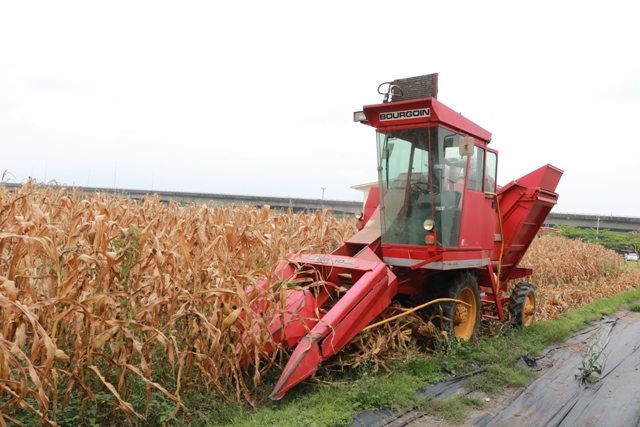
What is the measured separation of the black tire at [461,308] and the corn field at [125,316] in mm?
298

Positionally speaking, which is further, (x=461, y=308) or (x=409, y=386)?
(x=461, y=308)

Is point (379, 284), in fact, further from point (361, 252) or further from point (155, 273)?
point (155, 273)

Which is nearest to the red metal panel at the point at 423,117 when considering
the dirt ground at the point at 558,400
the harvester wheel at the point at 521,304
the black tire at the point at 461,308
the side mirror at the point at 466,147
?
the side mirror at the point at 466,147

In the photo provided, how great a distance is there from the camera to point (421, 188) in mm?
5578

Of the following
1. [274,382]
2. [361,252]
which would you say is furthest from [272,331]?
[361,252]

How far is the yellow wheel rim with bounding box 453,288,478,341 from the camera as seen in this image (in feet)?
19.6

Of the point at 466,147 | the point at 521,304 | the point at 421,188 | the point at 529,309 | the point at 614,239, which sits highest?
the point at 466,147

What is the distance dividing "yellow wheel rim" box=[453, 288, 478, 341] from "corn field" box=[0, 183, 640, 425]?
2.54 ft

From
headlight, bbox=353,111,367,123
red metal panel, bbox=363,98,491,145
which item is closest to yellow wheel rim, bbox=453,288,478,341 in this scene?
red metal panel, bbox=363,98,491,145

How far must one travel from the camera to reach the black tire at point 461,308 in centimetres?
555

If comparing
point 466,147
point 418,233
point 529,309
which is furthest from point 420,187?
point 529,309

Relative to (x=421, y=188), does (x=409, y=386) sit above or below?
below

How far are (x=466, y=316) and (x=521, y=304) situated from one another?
4.93ft

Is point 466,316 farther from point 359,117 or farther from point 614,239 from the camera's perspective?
point 614,239
